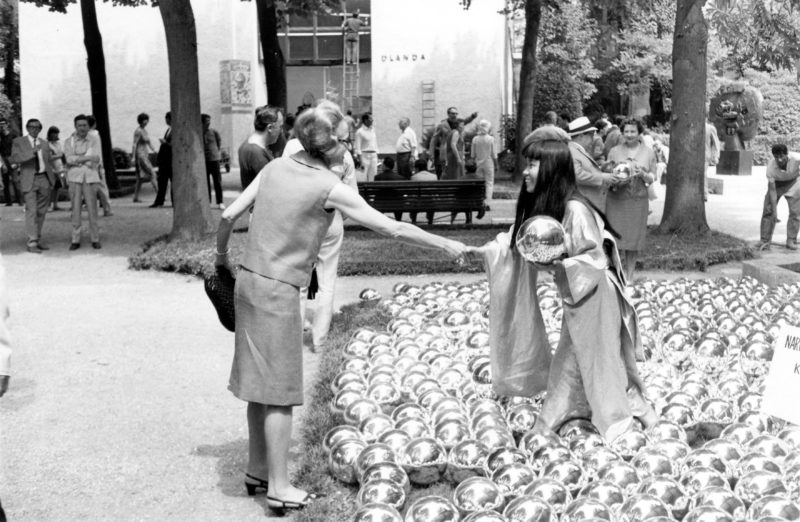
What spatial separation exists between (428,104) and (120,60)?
9654 mm

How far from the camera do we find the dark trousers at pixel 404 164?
838 inches

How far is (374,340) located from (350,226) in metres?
8.47

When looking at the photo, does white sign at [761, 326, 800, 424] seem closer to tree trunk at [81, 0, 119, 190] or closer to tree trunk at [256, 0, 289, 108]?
tree trunk at [256, 0, 289, 108]

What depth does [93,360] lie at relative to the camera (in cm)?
862

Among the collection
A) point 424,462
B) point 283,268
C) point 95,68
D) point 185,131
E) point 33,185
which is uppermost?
point 95,68

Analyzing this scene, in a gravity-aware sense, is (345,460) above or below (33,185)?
below

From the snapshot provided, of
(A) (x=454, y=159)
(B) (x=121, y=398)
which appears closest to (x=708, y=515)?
(B) (x=121, y=398)

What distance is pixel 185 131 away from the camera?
48.0ft

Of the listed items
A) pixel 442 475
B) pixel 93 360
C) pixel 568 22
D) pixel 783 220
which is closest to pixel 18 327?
pixel 93 360

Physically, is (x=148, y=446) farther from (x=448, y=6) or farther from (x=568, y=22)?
(x=568, y=22)

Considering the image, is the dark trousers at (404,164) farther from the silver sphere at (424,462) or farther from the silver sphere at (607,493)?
the silver sphere at (607,493)

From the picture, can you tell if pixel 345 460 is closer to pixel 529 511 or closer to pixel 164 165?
pixel 529 511

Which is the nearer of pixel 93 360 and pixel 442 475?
pixel 442 475

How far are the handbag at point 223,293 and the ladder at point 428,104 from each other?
28.8 meters
